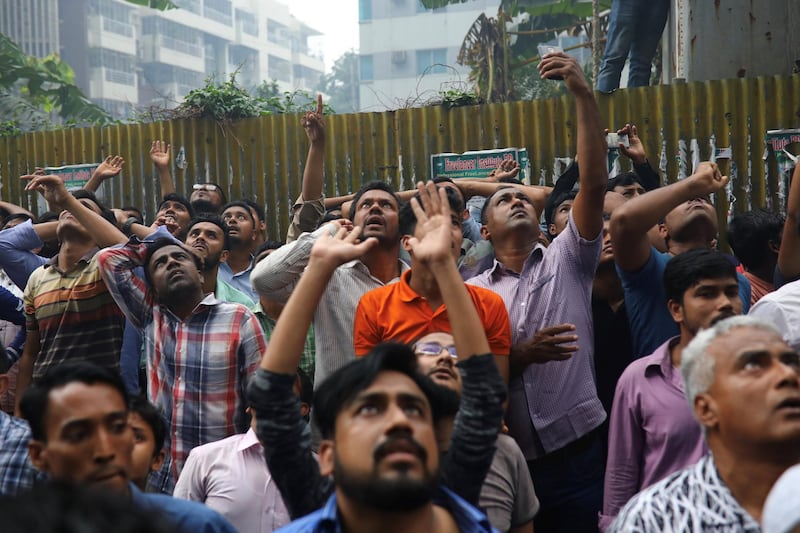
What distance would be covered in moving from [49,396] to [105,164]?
4268mm

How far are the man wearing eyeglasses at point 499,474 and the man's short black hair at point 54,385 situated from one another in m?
1.02

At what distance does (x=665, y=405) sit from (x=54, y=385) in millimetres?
2080

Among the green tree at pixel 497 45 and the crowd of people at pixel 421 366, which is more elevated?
the green tree at pixel 497 45

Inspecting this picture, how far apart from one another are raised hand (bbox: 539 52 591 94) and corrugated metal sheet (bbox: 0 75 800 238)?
331 cm

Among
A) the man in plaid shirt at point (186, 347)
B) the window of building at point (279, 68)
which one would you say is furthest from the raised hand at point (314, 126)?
the window of building at point (279, 68)

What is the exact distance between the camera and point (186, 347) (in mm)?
4344

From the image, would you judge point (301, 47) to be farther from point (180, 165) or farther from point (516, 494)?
point (516, 494)

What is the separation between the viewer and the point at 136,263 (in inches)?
186

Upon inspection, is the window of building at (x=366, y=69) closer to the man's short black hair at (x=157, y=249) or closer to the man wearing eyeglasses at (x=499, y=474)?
the man's short black hair at (x=157, y=249)

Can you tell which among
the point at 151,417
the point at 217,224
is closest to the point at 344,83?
the point at 217,224

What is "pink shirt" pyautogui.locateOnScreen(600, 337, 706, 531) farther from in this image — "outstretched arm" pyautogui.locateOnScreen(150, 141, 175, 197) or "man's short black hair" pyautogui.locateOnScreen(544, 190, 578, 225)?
"outstretched arm" pyautogui.locateOnScreen(150, 141, 175, 197)

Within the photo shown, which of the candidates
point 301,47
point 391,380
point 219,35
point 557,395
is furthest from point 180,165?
point 301,47

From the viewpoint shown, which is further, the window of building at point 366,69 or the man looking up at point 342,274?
the window of building at point 366,69

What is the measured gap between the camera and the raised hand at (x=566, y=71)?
13.2 ft
